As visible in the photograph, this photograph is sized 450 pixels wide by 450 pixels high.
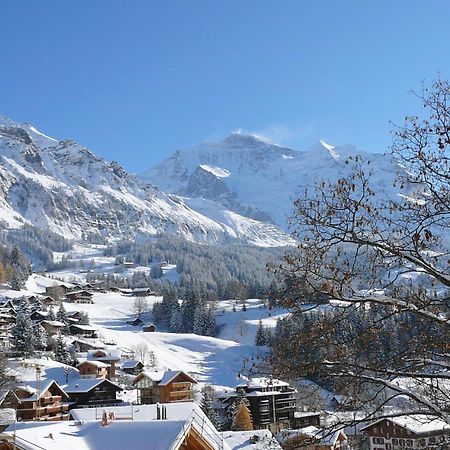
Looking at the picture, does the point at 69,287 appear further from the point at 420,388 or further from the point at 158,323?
the point at 420,388

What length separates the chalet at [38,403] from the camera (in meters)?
46.8

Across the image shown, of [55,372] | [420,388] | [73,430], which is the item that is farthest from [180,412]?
[55,372]

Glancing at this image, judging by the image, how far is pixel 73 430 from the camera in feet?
41.5

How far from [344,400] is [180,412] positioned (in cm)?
1667

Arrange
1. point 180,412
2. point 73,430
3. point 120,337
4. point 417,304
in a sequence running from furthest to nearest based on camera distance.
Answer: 1. point 120,337
2. point 180,412
3. point 73,430
4. point 417,304

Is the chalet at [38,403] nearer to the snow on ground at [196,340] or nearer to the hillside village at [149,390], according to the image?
the hillside village at [149,390]

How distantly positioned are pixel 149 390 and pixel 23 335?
24.5 m

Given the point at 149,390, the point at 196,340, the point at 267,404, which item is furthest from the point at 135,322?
the point at 267,404

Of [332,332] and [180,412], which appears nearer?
[332,332]

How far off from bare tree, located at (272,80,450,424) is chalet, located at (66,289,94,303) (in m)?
137

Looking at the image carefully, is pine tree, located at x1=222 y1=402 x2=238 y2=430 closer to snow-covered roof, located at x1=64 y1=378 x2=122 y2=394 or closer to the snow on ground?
snow-covered roof, located at x1=64 y1=378 x2=122 y2=394

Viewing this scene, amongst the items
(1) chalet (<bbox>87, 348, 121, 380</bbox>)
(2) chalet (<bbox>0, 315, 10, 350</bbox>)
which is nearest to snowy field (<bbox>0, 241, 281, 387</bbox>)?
(1) chalet (<bbox>87, 348, 121, 380</bbox>)

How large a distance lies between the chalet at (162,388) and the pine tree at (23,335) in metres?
21.2

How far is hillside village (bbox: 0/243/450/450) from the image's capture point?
33.5 ft
